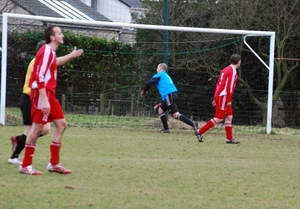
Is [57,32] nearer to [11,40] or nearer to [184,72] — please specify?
[11,40]

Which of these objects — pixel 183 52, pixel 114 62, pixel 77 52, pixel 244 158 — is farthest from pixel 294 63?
pixel 77 52

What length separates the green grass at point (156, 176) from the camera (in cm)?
718

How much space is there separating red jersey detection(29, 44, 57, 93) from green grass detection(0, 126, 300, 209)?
1.13 metres

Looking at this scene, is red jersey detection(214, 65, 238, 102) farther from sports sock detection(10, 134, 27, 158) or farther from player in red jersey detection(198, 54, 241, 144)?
sports sock detection(10, 134, 27, 158)

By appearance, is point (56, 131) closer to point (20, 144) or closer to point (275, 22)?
point (20, 144)

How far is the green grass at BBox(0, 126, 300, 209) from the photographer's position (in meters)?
7.18

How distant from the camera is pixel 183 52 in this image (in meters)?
20.8

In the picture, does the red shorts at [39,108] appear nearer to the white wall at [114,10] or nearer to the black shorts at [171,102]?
the black shorts at [171,102]

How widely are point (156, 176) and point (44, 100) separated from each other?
5.89ft

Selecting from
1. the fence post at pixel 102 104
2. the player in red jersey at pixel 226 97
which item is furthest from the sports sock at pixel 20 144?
the fence post at pixel 102 104

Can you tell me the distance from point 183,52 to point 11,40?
5361 mm

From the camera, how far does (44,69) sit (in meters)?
8.39

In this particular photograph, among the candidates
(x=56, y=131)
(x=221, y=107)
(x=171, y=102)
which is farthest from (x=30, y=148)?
(x=171, y=102)

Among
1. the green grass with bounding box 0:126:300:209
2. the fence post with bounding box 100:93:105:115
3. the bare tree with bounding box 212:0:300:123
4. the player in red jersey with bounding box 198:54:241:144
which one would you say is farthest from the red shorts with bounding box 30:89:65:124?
the bare tree with bounding box 212:0:300:123
